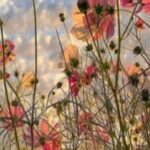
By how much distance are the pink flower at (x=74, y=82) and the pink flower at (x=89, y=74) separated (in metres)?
0.02

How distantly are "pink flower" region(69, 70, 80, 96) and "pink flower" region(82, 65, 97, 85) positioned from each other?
0.07ft

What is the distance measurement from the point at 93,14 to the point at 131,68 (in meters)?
0.58

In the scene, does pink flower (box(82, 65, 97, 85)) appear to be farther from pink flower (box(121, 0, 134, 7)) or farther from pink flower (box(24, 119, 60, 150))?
pink flower (box(121, 0, 134, 7))

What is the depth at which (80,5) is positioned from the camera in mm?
695

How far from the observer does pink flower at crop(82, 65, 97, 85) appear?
1359 millimetres

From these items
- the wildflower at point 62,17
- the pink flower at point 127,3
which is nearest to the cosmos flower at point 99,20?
the pink flower at point 127,3

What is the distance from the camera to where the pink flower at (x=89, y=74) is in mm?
1359

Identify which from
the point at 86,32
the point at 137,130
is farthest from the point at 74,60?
the point at 86,32

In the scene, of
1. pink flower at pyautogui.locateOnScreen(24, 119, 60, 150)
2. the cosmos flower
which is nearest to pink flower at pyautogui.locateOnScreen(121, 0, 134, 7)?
the cosmos flower

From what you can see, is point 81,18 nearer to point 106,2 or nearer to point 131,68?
point 106,2

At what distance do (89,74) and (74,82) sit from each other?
0.06 meters

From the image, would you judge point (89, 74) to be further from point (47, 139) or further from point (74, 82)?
point (47, 139)

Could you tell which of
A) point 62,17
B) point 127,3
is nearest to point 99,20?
point 127,3

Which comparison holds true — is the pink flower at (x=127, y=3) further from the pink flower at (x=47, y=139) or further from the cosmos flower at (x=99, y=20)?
the pink flower at (x=47, y=139)
